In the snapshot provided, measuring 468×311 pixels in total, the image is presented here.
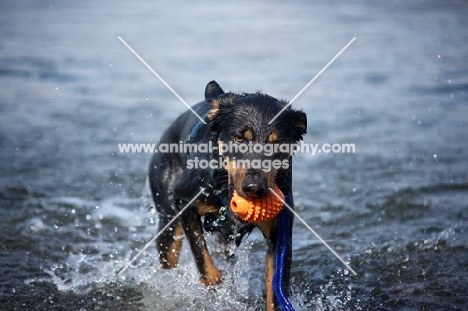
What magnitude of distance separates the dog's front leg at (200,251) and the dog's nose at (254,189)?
100 centimetres

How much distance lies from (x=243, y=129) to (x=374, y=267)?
233cm

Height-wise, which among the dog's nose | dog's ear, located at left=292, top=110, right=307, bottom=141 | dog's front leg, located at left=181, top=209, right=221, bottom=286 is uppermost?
dog's ear, located at left=292, top=110, right=307, bottom=141

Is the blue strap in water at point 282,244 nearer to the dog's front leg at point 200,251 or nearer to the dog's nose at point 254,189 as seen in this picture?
the dog's nose at point 254,189

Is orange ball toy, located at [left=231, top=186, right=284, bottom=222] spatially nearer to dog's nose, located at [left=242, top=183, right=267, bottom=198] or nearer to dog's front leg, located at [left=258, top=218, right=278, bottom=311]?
dog's nose, located at [left=242, top=183, right=267, bottom=198]

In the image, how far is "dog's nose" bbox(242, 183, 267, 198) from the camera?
13.7 feet

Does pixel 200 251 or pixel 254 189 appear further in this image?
pixel 200 251

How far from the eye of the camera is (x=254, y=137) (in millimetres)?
4465

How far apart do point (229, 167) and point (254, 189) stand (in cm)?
41

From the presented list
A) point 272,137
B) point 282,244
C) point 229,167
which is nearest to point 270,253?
point 282,244

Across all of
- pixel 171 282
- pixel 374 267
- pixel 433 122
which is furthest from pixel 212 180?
pixel 433 122

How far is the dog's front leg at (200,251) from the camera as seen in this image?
5129 mm

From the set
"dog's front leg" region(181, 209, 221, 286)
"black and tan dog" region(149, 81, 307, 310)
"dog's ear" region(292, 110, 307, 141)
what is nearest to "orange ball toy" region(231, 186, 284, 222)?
"black and tan dog" region(149, 81, 307, 310)

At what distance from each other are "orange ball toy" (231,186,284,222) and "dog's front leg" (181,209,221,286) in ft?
2.76

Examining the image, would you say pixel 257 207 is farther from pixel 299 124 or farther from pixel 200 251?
pixel 200 251
